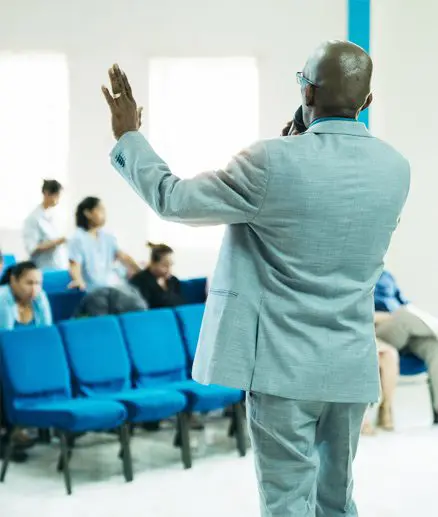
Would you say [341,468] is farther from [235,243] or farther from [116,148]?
[116,148]

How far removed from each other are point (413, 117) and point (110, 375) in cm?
446

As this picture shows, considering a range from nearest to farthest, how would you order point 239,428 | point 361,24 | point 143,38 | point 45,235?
1. point 239,428
2. point 45,235
3. point 361,24
4. point 143,38

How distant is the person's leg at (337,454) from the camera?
7.61 ft

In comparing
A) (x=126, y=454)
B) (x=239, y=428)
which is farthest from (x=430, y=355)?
(x=126, y=454)

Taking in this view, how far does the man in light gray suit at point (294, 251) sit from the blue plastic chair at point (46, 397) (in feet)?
9.89

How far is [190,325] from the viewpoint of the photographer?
608cm

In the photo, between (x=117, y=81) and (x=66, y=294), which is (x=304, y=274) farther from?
(x=66, y=294)

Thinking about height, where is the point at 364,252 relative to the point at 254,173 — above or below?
below

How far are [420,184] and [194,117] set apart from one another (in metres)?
2.24

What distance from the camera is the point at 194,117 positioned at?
1012cm

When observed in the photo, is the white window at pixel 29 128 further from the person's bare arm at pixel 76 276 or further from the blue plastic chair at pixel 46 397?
the blue plastic chair at pixel 46 397

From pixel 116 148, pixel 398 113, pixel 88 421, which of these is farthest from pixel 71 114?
pixel 116 148

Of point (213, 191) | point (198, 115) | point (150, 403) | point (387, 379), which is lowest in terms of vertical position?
point (387, 379)

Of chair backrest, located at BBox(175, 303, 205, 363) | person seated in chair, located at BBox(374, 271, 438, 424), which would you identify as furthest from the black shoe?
person seated in chair, located at BBox(374, 271, 438, 424)
